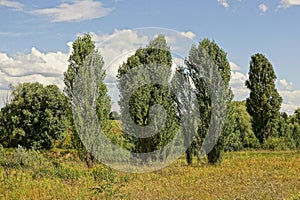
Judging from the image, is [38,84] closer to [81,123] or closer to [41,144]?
[41,144]

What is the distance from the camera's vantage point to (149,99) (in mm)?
20297

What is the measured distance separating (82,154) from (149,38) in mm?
7185

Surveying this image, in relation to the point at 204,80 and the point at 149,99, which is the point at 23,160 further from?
the point at 204,80

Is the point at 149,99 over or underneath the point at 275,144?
over

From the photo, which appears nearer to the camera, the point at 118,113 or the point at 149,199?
the point at 149,199

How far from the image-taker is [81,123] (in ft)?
61.7

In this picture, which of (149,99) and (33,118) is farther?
(33,118)

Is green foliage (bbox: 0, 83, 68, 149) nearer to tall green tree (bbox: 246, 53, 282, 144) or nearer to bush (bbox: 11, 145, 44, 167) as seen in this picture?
tall green tree (bbox: 246, 53, 282, 144)

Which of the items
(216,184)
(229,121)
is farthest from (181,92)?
(216,184)

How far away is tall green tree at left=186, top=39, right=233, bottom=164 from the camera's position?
65.0ft

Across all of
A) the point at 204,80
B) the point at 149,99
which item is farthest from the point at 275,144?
the point at 149,99

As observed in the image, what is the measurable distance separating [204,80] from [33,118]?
24013 mm

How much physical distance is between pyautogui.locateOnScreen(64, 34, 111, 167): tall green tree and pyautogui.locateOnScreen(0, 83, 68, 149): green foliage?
781 inches

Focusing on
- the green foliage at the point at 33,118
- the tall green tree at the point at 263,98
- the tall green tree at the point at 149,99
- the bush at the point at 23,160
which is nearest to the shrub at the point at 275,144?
the tall green tree at the point at 263,98
